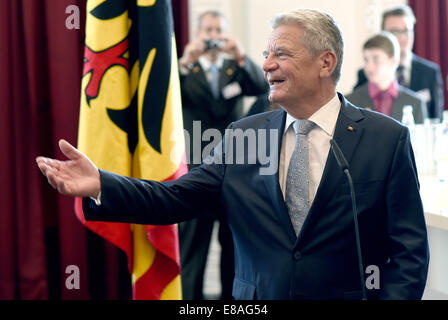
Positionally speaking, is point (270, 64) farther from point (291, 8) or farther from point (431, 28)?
point (431, 28)

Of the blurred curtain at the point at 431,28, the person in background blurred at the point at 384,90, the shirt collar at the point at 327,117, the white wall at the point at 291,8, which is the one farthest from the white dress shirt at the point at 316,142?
the blurred curtain at the point at 431,28

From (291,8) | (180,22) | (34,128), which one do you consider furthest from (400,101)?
(34,128)

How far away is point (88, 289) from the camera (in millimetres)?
4094

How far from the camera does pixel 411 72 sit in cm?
425

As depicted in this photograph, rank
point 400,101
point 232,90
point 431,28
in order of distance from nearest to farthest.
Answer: point 400,101, point 232,90, point 431,28

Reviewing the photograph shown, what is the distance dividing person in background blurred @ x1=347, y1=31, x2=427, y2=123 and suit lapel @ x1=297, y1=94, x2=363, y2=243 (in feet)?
6.23

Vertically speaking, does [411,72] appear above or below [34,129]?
above

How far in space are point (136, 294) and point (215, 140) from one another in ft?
3.95

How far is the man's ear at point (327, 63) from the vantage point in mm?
1693

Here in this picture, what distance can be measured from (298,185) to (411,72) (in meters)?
2.92

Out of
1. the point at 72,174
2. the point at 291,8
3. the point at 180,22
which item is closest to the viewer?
the point at 72,174

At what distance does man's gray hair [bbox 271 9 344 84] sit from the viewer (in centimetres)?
165

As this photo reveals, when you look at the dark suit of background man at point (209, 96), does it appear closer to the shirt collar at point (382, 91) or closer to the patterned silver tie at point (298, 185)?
the shirt collar at point (382, 91)

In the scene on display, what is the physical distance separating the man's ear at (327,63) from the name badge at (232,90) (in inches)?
79.3
